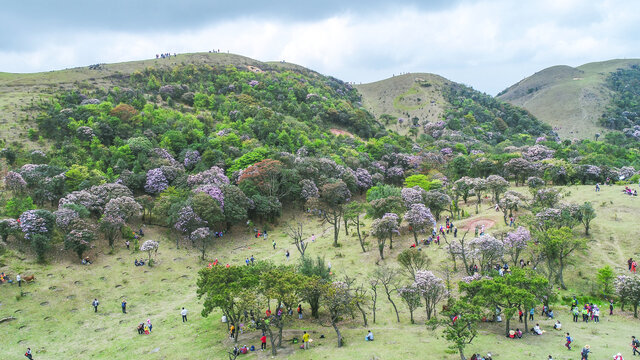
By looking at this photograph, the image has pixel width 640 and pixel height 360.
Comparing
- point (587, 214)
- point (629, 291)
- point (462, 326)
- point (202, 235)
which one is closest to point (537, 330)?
point (462, 326)

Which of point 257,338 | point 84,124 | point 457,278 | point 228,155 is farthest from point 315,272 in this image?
point 84,124

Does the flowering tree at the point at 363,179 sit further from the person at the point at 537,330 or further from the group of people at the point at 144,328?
the group of people at the point at 144,328

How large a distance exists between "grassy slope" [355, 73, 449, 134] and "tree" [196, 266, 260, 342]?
416 feet

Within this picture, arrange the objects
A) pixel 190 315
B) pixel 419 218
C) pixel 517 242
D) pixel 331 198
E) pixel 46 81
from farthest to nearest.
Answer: pixel 46 81 < pixel 331 198 < pixel 419 218 < pixel 517 242 < pixel 190 315

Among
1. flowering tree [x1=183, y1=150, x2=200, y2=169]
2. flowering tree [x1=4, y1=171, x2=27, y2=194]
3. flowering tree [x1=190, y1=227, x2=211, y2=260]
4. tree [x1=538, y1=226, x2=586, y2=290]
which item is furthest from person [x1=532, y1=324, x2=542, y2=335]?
flowering tree [x1=4, y1=171, x2=27, y2=194]

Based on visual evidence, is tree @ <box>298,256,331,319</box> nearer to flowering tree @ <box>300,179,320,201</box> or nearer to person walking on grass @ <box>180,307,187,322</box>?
person walking on grass @ <box>180,307,187,322</box>

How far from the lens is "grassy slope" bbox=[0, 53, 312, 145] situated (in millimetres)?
75250

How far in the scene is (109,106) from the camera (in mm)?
83938

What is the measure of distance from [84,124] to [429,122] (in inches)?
4907

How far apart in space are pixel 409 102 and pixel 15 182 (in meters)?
160

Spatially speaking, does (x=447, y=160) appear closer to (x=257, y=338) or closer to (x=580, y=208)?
(x=580, y=208)

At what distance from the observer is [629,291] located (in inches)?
1238

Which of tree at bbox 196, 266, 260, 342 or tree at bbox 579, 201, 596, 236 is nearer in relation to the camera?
tree at bbox 196, 266, 260, 342

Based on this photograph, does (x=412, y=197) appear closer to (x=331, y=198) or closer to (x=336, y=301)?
(x=331, y=198)
